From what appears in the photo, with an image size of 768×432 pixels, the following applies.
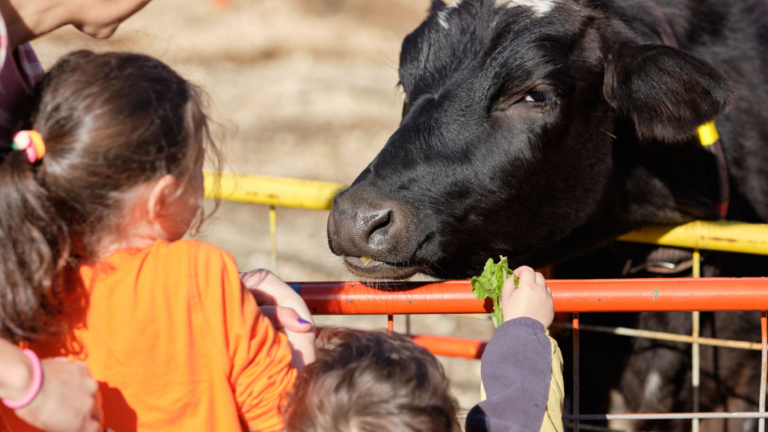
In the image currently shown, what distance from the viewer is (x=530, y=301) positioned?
56.4 inches

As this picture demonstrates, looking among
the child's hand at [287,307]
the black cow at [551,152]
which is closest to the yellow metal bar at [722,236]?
the black cow at [551,152]

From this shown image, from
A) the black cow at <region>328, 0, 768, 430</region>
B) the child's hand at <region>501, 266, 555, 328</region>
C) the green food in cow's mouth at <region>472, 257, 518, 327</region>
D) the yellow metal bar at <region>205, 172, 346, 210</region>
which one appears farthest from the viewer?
the yellow metal bar at <region>205, 172, 346, 210</region>

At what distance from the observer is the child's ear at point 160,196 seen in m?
1.21

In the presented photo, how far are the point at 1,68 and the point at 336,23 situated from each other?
40.4 feet

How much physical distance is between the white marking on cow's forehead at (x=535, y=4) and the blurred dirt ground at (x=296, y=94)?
47.1 inches

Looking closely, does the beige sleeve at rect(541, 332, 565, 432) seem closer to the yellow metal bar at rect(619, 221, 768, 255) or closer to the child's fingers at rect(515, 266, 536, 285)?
the child's fingers at rect(515, 266, 536, 285)

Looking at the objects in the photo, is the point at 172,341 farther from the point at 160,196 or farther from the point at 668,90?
the point at 668,90

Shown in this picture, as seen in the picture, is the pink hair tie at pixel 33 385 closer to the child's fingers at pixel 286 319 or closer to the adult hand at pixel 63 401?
the adult hand at pixel 63 401

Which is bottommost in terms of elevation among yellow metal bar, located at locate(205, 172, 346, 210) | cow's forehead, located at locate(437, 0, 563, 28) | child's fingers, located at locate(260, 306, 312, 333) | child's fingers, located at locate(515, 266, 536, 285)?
yellow metal bar, located at locate(205, 172, 346, 210)

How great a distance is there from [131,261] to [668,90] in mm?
1885

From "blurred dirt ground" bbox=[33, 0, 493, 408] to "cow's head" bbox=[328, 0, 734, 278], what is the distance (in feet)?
4.31

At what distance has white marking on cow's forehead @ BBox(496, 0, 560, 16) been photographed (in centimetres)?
243

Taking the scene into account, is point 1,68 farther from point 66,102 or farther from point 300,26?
point 300,26

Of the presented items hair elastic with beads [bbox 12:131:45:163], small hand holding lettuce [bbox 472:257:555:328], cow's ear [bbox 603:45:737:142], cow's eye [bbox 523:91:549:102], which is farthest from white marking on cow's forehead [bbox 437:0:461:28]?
hair elastic with beads [bbox 12:131:45:163]
